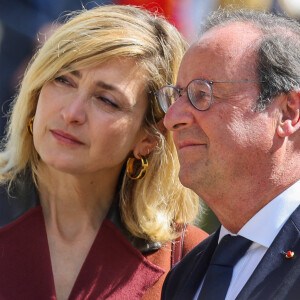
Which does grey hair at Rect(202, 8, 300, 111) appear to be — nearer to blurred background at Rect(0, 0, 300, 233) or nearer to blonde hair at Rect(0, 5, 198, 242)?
blonde hair at Rect(0, 5, 198, 242)

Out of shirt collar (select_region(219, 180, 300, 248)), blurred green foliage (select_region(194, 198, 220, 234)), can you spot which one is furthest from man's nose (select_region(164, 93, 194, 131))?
blurred green foliage (select_region(194, 198, 220, 234))

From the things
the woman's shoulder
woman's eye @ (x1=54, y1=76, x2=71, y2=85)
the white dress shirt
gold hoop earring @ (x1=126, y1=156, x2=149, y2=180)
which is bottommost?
the woman's shoulder

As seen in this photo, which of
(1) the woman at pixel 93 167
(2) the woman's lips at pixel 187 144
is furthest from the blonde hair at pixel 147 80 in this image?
(2) the woman's lips at pixel 187 144

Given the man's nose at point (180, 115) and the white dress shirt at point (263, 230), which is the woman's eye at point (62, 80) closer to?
the man's nose at point (180, 115)

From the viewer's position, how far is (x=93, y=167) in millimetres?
2998

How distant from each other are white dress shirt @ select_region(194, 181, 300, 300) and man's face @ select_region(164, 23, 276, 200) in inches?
4.2

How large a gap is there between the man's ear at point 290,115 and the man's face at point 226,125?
0.03 m

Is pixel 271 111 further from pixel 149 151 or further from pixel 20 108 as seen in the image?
pixel 20 108

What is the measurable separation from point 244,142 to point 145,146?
0.98 metres

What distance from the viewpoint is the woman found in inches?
115

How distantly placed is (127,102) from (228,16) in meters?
0.64

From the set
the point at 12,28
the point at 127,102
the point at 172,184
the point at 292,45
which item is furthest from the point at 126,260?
the point at 12,28

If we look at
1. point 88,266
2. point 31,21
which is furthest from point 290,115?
point 31,21

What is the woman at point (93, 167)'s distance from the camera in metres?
2.93
